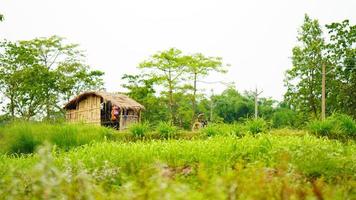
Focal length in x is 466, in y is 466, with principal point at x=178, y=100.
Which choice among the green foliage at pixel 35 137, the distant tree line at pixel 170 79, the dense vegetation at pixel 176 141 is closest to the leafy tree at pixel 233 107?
the dense vegetation at pixel 176 141

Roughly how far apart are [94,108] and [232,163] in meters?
23.3

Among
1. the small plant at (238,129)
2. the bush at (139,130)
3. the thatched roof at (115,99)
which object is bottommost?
the bush at (139,130)

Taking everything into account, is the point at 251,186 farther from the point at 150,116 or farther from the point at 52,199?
the point at 150,116

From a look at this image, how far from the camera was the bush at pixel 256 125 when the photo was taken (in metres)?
15.5

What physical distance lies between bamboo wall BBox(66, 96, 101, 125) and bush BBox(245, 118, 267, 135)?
15349 millimetres

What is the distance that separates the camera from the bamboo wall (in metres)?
29.6

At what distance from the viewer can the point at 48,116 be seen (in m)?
31.9

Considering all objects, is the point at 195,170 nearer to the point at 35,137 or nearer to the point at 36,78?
the point at 35,137

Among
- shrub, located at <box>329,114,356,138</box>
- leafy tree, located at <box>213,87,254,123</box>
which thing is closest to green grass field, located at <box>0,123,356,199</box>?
shrub, located at <box>329,114,356,138</box>

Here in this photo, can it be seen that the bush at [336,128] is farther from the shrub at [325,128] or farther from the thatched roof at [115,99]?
the thatched roof at [115,99]

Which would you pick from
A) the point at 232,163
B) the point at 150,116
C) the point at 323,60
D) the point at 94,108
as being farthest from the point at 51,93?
the point at 232,163

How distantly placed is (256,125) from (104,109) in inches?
616

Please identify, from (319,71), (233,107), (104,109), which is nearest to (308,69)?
(319,71)

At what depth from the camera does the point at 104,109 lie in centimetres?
2947
